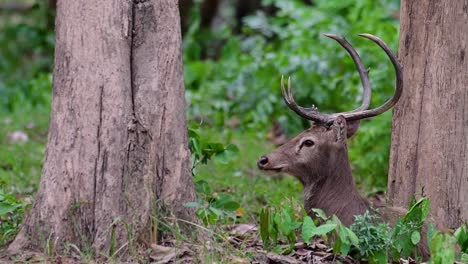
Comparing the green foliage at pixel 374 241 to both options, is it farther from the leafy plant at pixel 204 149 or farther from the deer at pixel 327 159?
the leafy plant at pixel 204 149

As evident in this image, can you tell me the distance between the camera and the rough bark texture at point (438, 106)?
21.3ft

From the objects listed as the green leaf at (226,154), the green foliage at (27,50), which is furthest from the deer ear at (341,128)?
the green foliage at (27,50)

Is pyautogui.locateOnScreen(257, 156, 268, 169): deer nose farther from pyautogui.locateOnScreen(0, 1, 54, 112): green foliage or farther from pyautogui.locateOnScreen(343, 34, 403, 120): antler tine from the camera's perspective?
pyautogui.locateOnScreen(0, 1, 54, 112): green foliage

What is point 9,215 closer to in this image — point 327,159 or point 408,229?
point 327,159

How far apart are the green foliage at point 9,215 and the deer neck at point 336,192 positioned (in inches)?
78.6

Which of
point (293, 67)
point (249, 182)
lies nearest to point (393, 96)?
point (249, 182)

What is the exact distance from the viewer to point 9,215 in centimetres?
637

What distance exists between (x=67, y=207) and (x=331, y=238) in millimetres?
1661

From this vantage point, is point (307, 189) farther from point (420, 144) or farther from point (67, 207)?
point (67, 207)

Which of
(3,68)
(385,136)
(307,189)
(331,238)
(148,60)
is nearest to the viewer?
(148,60)

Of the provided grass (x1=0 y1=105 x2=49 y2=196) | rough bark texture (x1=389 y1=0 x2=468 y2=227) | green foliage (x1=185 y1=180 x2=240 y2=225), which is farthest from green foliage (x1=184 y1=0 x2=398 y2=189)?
green foliage (x1=185 y1=180 x2=240 y2=225)

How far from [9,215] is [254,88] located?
5897mm

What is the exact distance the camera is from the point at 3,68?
14062 millimetres

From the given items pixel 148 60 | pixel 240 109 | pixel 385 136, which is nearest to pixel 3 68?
pixel 240 109
